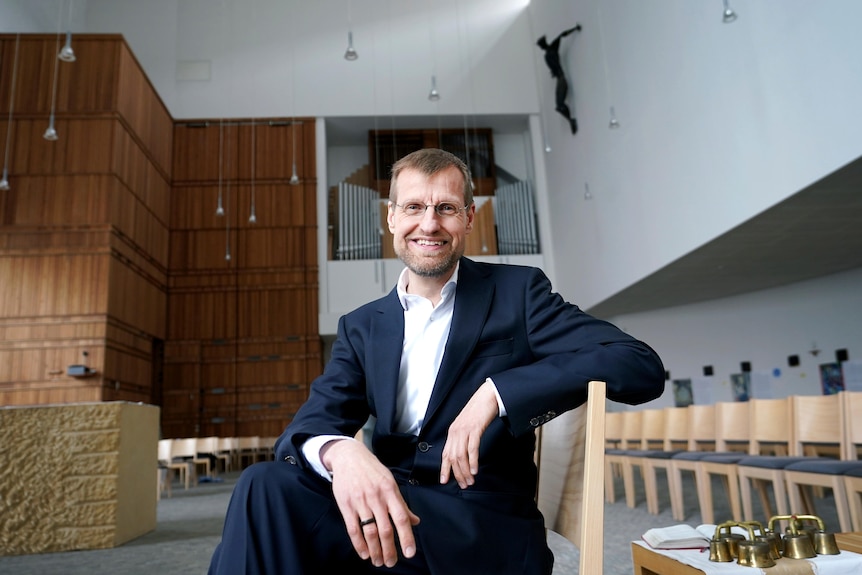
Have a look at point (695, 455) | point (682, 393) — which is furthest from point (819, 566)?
point (682, 393)

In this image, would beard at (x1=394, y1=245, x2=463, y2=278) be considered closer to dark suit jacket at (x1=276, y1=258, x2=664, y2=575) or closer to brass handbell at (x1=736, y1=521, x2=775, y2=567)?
dark suit jacket at (x1=276, y1=258, x2=664, y2=575)

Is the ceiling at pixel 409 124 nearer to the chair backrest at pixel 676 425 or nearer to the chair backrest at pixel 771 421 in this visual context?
the chair backrest at pixel 676 425

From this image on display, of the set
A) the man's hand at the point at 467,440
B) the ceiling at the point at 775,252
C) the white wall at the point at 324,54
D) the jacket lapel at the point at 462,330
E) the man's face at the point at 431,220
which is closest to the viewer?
the man's hand at the point at 467,440

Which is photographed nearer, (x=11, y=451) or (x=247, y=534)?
(x=247, y=534)

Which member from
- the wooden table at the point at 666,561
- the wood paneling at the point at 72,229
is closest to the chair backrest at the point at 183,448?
the wood paneling at the point at 72,229

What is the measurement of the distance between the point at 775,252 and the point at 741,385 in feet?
10.3

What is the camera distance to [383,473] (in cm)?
96

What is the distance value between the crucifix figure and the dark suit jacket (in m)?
10.4

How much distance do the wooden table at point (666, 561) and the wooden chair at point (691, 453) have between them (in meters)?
2.67

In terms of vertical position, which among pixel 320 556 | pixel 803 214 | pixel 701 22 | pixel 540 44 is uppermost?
pixel 540 44

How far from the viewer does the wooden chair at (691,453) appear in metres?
4.66

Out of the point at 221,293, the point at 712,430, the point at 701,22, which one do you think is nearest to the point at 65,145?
the point at 221,293

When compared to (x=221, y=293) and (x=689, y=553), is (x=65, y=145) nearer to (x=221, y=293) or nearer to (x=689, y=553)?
(x=221, y=293)

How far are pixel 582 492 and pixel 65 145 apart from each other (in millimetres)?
10814
